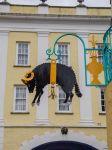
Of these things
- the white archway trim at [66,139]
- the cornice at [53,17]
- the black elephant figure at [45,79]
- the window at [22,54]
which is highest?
the cornice at [53,17]

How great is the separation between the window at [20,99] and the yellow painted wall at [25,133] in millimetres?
1261

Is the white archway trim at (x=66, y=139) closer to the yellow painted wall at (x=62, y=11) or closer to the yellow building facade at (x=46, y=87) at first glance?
the yellow building facade at (x=46, y=87)

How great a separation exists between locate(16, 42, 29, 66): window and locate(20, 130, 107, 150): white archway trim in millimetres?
4872

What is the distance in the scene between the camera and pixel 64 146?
23734 millimetres

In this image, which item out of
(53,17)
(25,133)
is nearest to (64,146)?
(25,133)

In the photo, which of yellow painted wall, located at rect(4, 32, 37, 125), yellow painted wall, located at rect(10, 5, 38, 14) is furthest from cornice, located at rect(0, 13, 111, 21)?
yellow painted wall, located at rect(4, 32, 37, 125)

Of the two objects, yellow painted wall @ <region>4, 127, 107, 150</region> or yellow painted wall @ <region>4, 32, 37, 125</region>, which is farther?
yellow painted wall @ <region>4, 32, 37, 125</region>

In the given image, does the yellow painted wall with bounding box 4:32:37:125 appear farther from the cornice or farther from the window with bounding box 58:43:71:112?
the window with bounding box 58:43:71:112

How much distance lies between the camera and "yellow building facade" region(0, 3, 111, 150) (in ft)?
77.3

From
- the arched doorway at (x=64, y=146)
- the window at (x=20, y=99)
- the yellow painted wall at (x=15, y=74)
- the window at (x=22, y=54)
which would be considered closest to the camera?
the arched doorway at (x=64, y=146)

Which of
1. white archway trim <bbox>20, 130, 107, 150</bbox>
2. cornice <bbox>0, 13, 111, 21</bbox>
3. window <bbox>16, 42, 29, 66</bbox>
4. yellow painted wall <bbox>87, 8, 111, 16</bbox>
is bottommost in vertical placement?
white archway trim <bbox>20, 130, 107, 150</bbox>

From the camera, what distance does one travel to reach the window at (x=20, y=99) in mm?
24094

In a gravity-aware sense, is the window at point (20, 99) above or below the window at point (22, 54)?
below

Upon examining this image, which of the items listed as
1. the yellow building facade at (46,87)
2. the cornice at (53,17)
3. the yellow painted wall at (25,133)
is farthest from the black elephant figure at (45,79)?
the cornice at (53,17)
